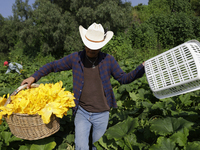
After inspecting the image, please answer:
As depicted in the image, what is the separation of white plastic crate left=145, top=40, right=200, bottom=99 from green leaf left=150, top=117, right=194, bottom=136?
13.4 inches

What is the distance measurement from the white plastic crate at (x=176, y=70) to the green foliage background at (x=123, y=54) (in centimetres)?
45

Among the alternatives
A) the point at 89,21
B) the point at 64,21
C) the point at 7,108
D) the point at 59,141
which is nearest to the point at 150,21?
the point at 89,21

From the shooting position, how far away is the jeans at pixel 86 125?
94.1 inches

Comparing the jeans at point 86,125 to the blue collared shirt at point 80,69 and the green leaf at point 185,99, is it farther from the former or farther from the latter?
the green leaf at point 185,99

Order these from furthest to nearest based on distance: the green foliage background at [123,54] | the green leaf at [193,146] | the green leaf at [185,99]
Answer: the green leaf at [185,99], the green foliage background at [123,54], the green leaf at [193,146]

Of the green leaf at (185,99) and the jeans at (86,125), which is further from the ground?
the jeans at (86,125)

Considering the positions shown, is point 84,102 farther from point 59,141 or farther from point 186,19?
point 186,19

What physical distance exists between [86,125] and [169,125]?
107cm

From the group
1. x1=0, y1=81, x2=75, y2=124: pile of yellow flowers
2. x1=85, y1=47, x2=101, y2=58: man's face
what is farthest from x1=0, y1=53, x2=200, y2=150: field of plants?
x1=85, y1=47, x2=101, y2=58: man's face

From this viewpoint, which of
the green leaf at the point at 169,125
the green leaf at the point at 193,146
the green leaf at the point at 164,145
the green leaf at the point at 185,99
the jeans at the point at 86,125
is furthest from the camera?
the green leaf at the point at 185,99

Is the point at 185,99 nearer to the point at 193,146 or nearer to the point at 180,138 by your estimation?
the point at 180,138

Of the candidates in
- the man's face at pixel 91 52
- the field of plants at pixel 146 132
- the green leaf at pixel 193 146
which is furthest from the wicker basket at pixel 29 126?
the green leaf at pixel 193 146

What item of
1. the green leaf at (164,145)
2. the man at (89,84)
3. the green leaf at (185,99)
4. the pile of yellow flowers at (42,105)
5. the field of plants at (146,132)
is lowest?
the green leaf at (185,99)

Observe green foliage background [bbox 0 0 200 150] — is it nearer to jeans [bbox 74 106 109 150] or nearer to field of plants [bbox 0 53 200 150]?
field of plants [bbox 0 53 200 150]
